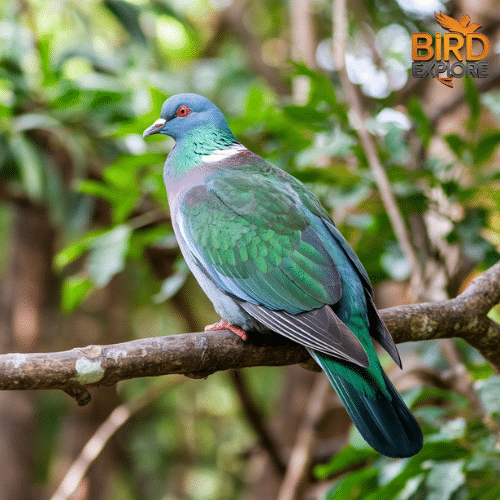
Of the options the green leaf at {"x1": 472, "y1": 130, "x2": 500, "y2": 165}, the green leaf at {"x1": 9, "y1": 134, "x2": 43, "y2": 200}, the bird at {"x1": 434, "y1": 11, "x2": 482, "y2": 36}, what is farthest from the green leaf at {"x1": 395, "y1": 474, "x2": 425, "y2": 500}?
the green leaf at {"x1": 9, "y1": 134, "x2": 43, "y2": 200}

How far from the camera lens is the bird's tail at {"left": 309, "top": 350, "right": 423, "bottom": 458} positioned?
1.74 m

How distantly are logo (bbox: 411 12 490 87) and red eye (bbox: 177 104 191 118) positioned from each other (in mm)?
1216

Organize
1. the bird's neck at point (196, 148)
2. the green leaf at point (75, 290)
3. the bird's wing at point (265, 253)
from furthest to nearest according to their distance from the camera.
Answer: the green leaf at point (75, 290), the bird's neck at point (196, 148), the bird's wing at point (265, 253)

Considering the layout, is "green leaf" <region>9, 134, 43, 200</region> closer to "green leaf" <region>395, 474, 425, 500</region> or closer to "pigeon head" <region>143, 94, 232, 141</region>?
"pigeon head" <region>143, 94, 232, 141</region>

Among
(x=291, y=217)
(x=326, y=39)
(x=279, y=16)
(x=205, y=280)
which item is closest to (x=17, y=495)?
(x=205, y=280)

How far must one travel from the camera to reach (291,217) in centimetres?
213

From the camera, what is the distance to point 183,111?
2637 millimetres

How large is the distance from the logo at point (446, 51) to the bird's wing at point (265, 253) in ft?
4.45

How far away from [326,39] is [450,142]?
3.54 m

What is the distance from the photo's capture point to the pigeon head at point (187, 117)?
2.59m

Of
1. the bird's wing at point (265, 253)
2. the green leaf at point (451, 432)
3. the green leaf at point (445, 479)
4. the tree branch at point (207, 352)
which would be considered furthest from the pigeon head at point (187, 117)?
the green leaf at point (445, 479)

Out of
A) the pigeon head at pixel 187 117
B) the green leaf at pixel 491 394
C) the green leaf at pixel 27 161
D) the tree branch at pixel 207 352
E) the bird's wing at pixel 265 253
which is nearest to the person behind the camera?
the tree branch at pixel 207 352

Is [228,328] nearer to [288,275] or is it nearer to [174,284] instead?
[288,275]

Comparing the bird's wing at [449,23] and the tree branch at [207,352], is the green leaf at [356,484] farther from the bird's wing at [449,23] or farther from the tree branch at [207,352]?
the bird's wing at [449,23]
